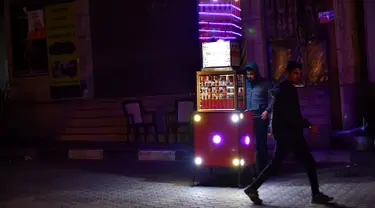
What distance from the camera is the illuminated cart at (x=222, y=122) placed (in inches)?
320

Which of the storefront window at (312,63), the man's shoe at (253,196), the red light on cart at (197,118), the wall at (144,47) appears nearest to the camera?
the man's shoe at (253,196)

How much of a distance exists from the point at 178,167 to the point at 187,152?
0.90 meters

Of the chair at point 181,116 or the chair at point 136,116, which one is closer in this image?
the chair at point 181,116

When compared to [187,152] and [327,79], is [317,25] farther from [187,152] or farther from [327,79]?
[187,152]

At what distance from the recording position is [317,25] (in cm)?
1238

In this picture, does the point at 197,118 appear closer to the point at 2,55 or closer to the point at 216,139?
the point at 216,139

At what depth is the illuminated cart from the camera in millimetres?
8117

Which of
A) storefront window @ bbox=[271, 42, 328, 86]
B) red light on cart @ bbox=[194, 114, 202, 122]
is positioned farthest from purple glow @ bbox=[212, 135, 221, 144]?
storefront window @ bbox=[271, 42, 328, 86]

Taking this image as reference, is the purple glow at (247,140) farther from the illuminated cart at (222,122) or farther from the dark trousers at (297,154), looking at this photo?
the dark trousers at (297,154)

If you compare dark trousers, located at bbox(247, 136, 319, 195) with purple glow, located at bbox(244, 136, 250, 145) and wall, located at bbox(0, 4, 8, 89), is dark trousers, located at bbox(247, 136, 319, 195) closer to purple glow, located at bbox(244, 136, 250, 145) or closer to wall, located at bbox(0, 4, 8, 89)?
purple glow, located at bbox(244, 136, 250, 145)

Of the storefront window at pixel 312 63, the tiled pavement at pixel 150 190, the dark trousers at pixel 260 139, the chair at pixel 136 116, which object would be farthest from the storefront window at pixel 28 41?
the dark trousers at pixel 260 139

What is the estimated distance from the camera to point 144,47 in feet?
51.0

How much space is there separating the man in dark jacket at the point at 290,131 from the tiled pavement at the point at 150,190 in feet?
1.35

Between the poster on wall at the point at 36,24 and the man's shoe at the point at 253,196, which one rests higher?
the poster on wall at the point at 36,24
